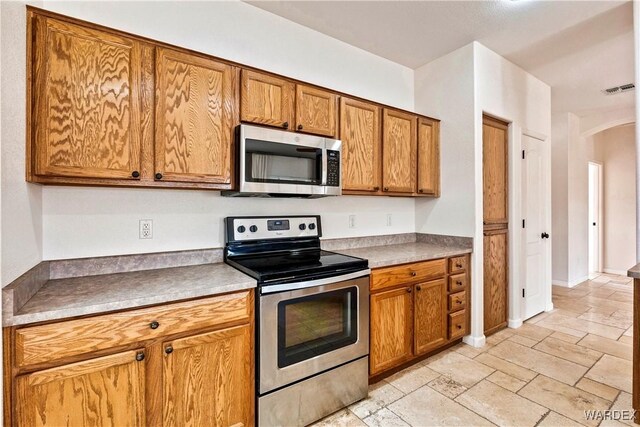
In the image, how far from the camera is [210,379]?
153 centimetres

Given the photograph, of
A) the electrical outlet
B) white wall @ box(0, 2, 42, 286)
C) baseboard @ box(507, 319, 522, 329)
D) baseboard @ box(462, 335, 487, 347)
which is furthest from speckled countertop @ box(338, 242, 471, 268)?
white wall @ box(0, 2, 42, 286)

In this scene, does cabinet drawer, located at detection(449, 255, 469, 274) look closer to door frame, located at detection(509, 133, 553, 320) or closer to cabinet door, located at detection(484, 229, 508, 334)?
cabinet door, located at detection(484, 229, 508, 334)

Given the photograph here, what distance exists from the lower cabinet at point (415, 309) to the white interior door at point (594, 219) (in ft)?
15.9

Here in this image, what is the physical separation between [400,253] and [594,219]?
5.69 m

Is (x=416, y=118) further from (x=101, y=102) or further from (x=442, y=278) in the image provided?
(x=101, y=102)

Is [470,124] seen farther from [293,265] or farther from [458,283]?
[293,265]

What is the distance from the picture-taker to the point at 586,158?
515 centimetres

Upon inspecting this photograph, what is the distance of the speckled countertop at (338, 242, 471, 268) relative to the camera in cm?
224

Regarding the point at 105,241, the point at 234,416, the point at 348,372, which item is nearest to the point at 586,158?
the point at 348,372

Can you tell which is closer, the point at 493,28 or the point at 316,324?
the point at 316,324

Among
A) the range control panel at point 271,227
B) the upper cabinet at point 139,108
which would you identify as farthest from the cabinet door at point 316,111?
the range control panel at point 271,227

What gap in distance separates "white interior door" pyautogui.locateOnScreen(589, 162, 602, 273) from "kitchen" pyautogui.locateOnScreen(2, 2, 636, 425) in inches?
153

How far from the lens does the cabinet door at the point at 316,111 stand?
2.20 m

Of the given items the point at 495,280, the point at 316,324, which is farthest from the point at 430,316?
the point at 316,324
